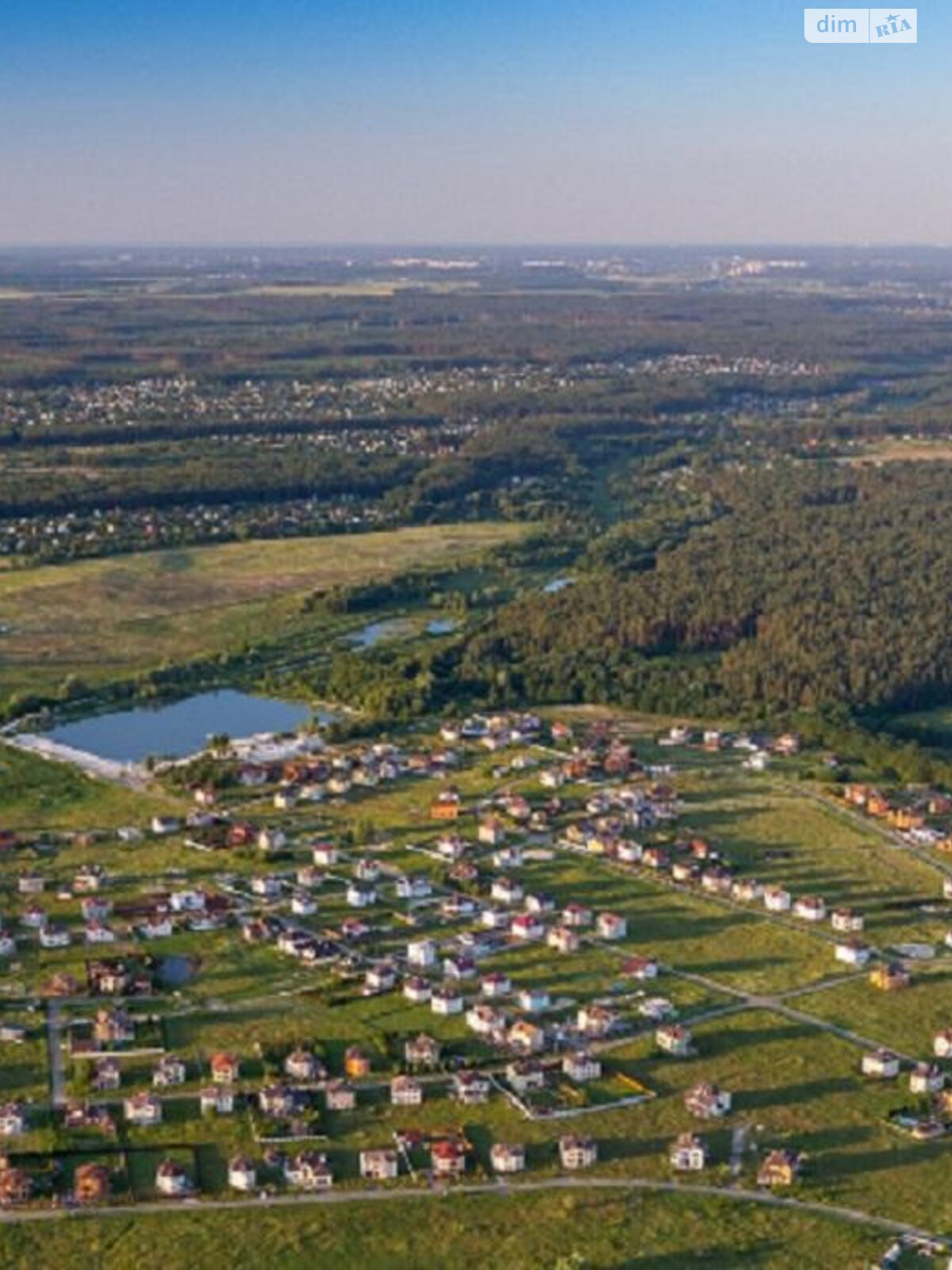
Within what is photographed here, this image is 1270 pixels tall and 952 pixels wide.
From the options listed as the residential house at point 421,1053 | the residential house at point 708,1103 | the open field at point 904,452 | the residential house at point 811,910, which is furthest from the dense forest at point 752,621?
the residential house at point 708,1103

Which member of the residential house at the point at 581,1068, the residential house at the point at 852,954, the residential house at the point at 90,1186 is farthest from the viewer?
the residential house at the point at 852,954

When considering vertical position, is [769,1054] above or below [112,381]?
below

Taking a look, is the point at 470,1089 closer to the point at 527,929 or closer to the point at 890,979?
the point at 527,929

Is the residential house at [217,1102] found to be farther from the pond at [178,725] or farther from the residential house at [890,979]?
the pond at [178,725]

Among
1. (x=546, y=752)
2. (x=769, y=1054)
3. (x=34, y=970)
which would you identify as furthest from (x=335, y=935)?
(x=546, y=752)

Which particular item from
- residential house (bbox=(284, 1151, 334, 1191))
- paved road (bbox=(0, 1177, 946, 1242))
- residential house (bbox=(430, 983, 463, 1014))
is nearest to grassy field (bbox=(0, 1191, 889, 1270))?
paved road (bbox=(0, 1177, 946, 1242))

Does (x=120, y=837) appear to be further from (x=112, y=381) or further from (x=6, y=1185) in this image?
(x=112, y=381)
